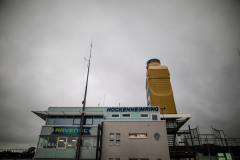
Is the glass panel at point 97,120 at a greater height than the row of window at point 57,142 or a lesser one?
greater

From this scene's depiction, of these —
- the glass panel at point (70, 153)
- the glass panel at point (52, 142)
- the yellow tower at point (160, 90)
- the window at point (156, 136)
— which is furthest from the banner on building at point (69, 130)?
the yellow tower at point (160, 90)

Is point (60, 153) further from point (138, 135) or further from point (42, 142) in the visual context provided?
point (138, 135)

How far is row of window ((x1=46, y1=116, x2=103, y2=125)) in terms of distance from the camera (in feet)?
72.4

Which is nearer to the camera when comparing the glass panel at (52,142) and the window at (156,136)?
the glass panel at (52,142)

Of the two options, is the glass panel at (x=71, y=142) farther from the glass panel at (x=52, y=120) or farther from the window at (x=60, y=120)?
the glass panel at (x=52, y=120)

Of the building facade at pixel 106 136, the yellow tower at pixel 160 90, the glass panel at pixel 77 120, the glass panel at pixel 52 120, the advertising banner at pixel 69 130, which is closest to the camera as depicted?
the building facade at pixel 106 136

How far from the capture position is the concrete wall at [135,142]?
18.9 meters

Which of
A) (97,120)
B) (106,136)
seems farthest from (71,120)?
(106,136)

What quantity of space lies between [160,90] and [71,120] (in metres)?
21.4

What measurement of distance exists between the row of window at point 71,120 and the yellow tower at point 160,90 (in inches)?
604

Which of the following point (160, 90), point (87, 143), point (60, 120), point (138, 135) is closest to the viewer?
point (87, 143)

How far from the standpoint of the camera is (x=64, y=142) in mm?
19828

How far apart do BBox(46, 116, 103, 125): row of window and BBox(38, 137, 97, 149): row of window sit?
2.56m

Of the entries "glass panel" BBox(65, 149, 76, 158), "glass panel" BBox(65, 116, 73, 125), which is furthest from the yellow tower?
"glass panel" BBox(65, 149, 76, 158)
